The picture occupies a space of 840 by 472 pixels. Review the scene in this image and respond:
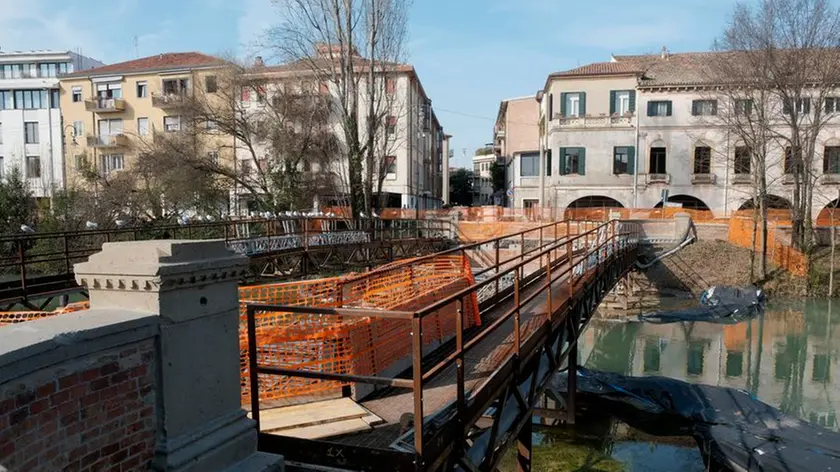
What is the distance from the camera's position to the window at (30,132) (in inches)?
1848

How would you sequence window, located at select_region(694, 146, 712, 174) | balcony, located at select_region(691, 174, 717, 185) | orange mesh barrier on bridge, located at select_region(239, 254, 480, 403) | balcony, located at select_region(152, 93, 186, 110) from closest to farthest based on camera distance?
1. orange mesh barrier on bridge, located at select_region(239, 254, 480, 403)
2. balcony, located at select_region(152, 93, 186, 110)
3. balcony, located at select_region(691, 174, 717, 185)
4. window, located at select_region(694, 146, 712, 174)

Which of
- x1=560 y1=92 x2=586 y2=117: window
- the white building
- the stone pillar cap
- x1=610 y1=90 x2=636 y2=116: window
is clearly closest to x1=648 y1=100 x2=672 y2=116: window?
x1=610 y1=90 x2=636 y2=116: window

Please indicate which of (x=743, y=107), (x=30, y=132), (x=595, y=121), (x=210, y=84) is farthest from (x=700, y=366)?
(x=30, y=132)

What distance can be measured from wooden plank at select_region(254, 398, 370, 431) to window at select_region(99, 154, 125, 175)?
43.5 meters

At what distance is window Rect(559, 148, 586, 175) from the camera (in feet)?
127

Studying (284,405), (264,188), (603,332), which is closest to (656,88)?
(603,332)

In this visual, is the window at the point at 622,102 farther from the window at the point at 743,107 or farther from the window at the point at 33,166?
the window at the point at 33,166

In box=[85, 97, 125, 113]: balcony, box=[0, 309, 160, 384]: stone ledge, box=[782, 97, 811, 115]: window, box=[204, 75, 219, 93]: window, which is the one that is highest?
box=[85, 97, 125, 113]: balcony

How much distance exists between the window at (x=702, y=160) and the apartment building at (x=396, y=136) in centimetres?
1915

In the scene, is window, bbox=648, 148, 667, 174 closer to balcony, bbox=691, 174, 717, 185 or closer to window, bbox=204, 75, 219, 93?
balcony, bbox=691, 174, 717, 185

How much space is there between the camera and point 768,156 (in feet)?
116

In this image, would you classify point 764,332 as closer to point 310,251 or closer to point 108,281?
point 310,251

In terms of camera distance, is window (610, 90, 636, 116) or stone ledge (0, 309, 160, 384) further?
window (610, 90, 636, 116)

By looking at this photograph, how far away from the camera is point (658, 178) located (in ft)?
124
